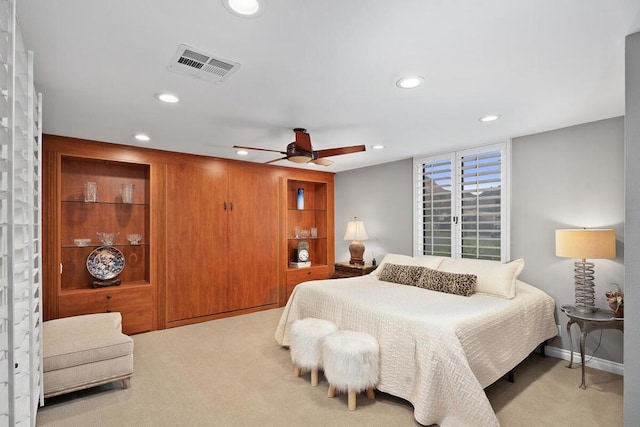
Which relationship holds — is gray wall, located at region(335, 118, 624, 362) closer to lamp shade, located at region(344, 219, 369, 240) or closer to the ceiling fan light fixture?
lamp shade, located at region(344, 219, 369, 240)

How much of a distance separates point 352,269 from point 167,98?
3.58 meters

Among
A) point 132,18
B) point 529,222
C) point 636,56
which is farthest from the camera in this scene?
point 529,222

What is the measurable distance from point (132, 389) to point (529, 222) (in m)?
4.19

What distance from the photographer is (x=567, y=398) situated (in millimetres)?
2678

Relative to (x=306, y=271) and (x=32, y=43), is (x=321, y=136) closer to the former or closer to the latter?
(x=32, y=43)

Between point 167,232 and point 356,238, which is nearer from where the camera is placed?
point 167,232

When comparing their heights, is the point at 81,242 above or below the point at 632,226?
below

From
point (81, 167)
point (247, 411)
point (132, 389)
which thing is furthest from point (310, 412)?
point (81, 167)

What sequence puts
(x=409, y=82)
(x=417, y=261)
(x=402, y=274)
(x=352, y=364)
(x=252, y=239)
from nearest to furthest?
(x=409, y=82) → (x=352, y=364) → (x=402, y=274) → (x=417, y=261) → (x=252, y=239)

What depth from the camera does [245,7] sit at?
1515 millimetres

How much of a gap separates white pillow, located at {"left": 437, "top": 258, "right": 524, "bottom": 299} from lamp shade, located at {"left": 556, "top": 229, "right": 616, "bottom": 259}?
493 mm

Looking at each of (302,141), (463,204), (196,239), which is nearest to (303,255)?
(196,239)

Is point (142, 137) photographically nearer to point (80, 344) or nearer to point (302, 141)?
point (302, 141)

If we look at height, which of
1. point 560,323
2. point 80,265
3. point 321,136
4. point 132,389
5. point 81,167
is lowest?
point 132,389
